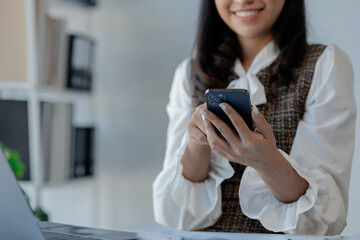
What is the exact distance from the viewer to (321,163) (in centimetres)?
96

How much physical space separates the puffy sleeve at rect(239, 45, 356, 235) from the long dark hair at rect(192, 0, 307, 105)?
78 millimetres

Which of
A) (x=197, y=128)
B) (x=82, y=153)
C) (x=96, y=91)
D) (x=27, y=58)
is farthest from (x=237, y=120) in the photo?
(x=96, y=91)

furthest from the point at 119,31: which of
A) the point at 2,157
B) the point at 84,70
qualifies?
the point at 2,157

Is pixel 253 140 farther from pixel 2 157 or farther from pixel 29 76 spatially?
pixel 29 76

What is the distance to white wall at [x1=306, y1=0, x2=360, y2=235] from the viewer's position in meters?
1.45

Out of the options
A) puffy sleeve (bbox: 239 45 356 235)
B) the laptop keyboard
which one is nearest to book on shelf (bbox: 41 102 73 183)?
puffy sleeve (bbox: 239 45 356 235)

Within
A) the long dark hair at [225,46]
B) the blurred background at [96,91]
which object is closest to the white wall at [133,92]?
the blurred background at [96,91]

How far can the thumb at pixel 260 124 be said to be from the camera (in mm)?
727

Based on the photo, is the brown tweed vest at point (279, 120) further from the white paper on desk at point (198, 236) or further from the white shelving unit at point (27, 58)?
the white shelving unit at point (27, 58)

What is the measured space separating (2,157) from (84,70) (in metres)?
1.46

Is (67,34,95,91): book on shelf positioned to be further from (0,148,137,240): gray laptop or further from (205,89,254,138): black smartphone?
(0,148,137,240): gray laptop

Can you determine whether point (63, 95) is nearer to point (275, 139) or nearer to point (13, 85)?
point (13, 85)

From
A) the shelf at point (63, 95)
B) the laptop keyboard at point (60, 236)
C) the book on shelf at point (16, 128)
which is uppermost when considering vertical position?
the laptop keyboard at point (60, 236)

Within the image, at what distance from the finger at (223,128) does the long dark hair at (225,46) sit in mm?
344
